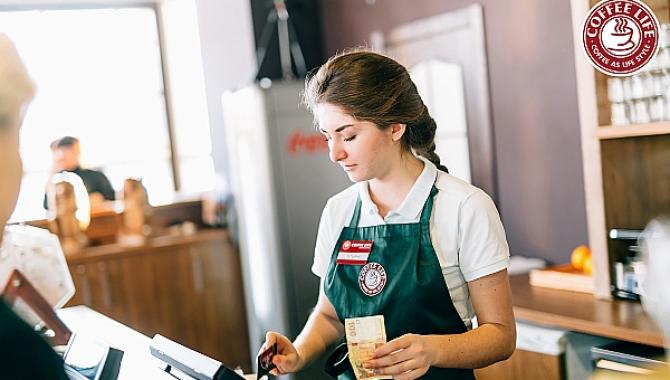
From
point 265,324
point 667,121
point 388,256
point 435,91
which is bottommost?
point 265,324

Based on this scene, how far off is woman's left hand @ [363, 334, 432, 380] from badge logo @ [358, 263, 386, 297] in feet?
0.79

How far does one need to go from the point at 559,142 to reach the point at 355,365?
7.42 feet

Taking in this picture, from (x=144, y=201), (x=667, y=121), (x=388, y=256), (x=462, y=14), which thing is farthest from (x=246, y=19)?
(x=388, y=256)

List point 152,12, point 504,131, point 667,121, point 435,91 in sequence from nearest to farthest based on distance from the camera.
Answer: point 667,121, point 504,131, point 435,91, point 152,12

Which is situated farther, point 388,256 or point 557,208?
point 557,208

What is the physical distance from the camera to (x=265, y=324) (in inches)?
189

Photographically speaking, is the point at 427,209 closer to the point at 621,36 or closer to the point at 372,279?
the point at 372,279

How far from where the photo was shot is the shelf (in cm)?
265

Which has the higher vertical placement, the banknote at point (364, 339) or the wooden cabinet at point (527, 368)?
the banknote at point (364, 339)

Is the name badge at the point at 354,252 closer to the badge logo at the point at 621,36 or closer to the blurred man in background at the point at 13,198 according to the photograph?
the badge logo at the point at 621,36

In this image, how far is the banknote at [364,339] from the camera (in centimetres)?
174

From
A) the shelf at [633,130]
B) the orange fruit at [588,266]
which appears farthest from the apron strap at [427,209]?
the orange fruit at [588,266]

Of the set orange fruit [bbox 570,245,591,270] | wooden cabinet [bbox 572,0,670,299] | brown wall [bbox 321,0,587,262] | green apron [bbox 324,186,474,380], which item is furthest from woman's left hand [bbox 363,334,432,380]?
brown wall [bbox 321,0,587,262]

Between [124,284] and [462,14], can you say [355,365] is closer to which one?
[462,14]
